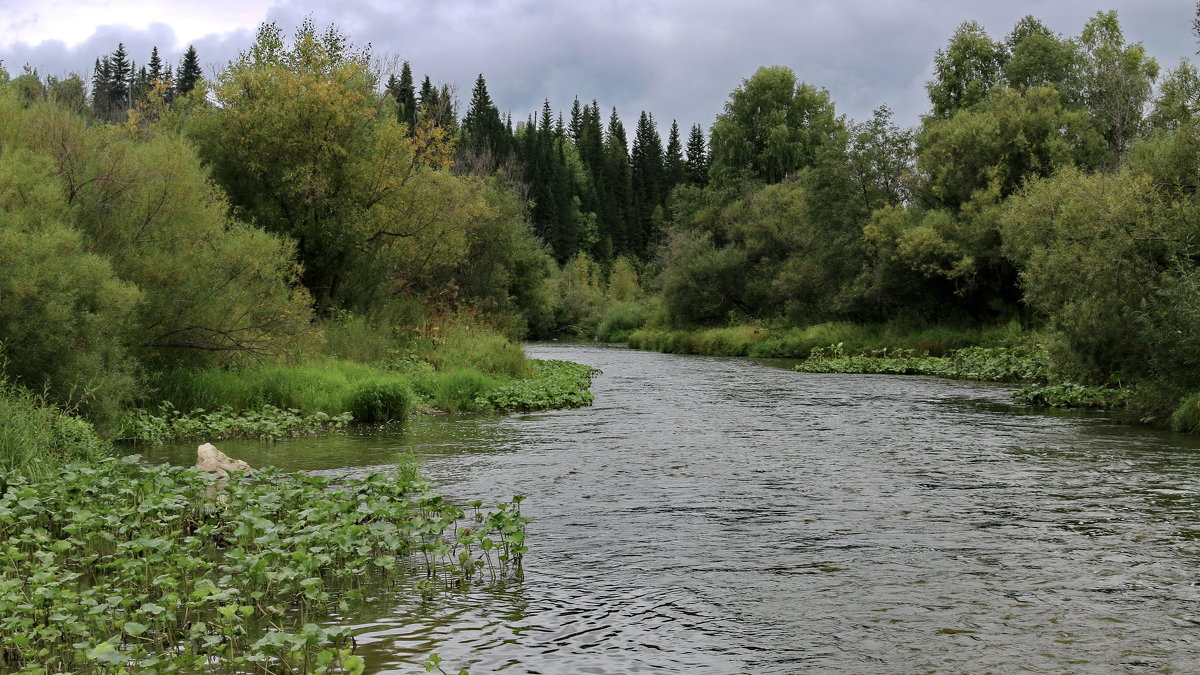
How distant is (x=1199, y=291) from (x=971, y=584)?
503 inches

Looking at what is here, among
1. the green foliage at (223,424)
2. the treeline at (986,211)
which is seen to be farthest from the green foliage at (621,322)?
the green foliage at (223,424)

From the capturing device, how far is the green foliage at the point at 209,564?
659 cm

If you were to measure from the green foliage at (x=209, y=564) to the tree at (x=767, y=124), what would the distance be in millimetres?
61670

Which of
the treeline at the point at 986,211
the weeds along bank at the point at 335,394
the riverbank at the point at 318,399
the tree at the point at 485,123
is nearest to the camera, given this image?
the riverbank at the point at 318,399

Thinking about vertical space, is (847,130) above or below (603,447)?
above

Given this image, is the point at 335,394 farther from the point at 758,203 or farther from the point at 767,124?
the point at 767,124

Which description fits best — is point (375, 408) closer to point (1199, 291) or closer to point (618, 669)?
point (618, 669)

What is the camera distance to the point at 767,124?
71.0 meters

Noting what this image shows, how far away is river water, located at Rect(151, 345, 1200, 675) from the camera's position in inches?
281

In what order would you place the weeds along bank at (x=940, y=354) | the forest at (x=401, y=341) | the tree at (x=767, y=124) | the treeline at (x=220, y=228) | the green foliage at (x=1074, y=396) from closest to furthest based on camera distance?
the forest at (x=401, y=341), the treeline at (x=220, y=228), the weeds along bank at (x=940, y=354), the green foliage at (x=1074, y=396), the tree at (x=767, y=124)

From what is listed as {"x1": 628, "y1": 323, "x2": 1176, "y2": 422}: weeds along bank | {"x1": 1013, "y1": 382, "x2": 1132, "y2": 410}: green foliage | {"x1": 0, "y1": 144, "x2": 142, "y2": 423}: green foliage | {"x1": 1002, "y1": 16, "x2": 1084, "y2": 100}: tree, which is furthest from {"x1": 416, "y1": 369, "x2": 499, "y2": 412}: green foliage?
{"x1": 1002, "y1": 16, "x2": 1084, "y2": 100}: tree

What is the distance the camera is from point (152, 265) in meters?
17.5

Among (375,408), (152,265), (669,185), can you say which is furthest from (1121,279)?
(669,185)

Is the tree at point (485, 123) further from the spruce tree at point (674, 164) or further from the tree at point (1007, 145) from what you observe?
the tree at point (1007, 145)
